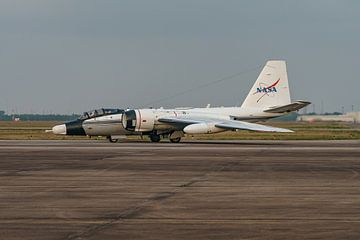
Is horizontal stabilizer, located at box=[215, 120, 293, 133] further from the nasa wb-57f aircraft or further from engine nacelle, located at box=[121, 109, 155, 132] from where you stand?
engine nacelle, located at box=[121, 109, 155, 132]

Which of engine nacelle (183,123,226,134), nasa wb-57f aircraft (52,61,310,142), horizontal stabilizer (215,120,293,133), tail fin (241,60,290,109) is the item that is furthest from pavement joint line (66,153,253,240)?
tail fin (241,60,290,109)

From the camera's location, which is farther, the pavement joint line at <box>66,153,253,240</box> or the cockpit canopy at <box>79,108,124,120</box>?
the cockpit canopy at <box>79,108,124,120</box>

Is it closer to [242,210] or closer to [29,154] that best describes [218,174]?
[242,210]

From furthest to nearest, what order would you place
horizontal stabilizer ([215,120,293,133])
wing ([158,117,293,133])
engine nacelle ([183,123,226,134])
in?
1. engine nacelle ([183,123,226,134])
2. wing ([158,117,293,133])
3. horizontal stabilizer ([215,120,293,133])

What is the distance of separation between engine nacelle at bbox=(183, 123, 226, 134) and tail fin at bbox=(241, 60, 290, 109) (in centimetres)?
506

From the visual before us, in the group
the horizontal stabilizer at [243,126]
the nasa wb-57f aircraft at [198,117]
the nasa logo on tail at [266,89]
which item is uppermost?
the nasa logo on tail at [266,89]

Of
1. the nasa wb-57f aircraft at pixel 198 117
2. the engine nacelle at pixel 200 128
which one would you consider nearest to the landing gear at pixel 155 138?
the nasa wb-57f aircraft at pixel 198 117

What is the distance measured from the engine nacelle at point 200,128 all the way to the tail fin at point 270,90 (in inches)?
199

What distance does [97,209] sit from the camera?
1475cm

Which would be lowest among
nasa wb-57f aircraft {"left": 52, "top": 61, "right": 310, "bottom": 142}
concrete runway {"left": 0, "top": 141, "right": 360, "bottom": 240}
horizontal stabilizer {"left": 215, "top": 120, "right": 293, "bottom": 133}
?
concrete runway {"left": 0, "top": 141, "right": 360, "bottom": 240}

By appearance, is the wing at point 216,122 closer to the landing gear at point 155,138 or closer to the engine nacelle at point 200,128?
the engine nacelle at point 200,128

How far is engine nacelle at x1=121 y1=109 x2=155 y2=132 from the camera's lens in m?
51.1

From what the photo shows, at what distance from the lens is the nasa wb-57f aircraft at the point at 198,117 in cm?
5109

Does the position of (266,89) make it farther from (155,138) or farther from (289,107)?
(155,138)
